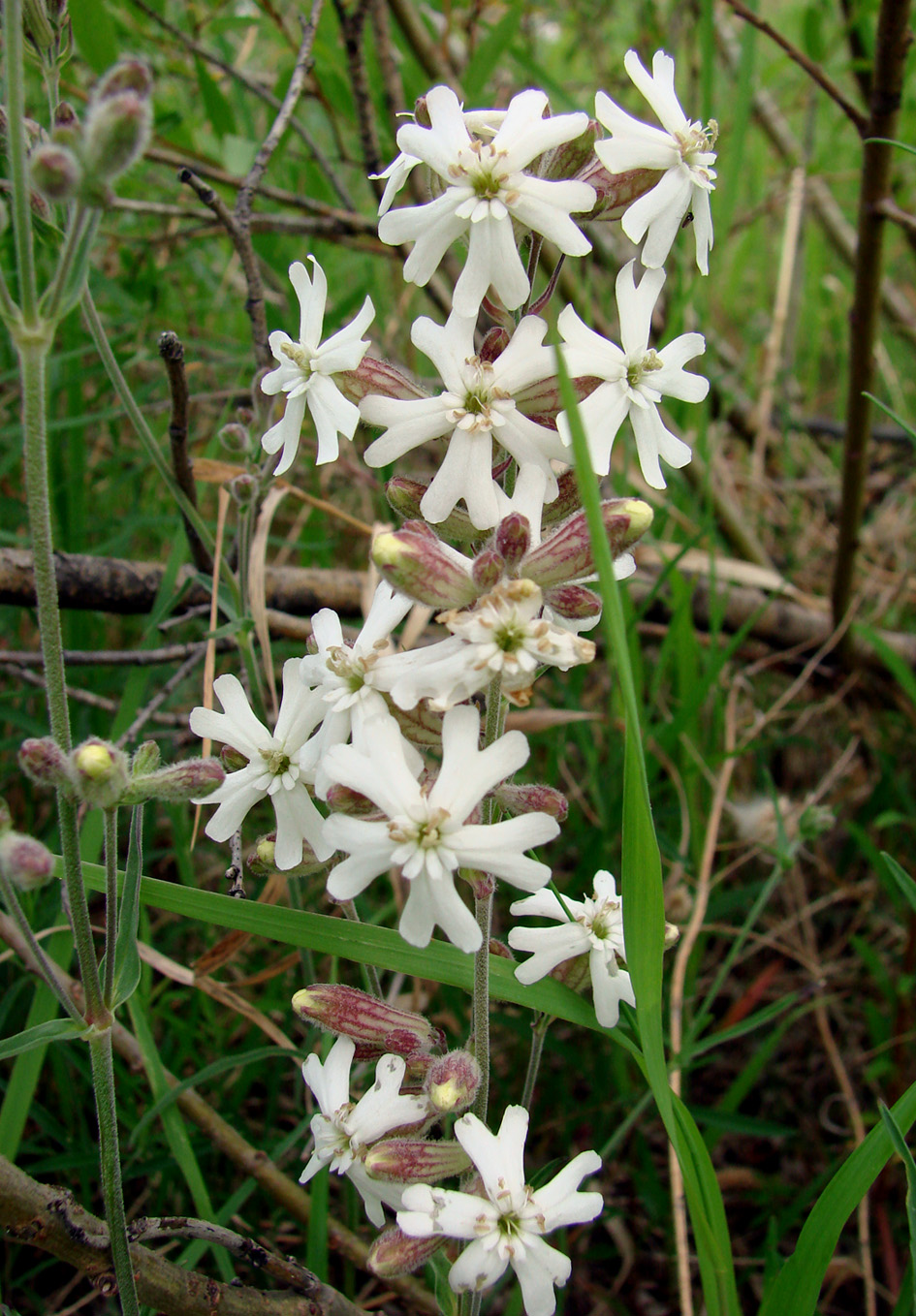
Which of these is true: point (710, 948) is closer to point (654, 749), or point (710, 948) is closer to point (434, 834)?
point (654, 749)

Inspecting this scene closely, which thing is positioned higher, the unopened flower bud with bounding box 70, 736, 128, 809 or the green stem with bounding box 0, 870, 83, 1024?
the unopened flower bud with bounding box 70, 736, 128, 809

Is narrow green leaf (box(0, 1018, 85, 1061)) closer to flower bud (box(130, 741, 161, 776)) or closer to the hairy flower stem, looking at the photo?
flower bud (box(130, 741, 161, 776))

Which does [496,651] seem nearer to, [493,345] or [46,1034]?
[493,345]

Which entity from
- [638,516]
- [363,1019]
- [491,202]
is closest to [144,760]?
[363,1019]

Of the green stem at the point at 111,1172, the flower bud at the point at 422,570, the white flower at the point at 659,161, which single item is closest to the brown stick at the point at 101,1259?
the green stem at the point at 111,1172

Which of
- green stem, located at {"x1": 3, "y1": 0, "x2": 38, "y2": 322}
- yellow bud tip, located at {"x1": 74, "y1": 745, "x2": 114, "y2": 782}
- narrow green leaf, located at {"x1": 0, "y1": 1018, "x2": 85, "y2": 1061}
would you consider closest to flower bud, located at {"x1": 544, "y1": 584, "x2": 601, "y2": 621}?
yellow bud tip, located at {"x1": 74, "y1": 745, "x2": 114, "y2": 782}

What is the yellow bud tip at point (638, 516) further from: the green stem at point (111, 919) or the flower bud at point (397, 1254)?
the flower bud at point (397, 1254)
